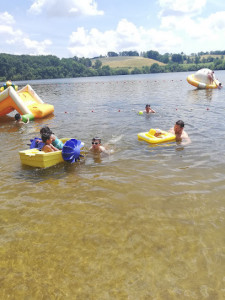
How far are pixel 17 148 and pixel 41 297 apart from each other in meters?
6.48

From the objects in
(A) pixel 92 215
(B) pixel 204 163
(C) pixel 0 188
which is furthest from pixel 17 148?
(B) pixel 204 163

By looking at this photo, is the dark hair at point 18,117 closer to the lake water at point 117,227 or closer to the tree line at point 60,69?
the lake water at point 117,227

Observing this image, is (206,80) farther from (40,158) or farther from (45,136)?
(40,158)

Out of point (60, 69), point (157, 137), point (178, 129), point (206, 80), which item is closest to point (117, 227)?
point (157, 137)

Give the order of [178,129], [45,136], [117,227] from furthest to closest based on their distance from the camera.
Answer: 1. [178,129]
2. [45,136]
3. [117,227]

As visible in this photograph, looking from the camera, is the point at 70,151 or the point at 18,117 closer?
the point at 70,151

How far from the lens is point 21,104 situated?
12438mm

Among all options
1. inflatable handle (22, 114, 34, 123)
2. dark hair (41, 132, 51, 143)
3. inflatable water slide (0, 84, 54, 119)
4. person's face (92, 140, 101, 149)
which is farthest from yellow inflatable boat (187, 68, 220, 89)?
dark hair (41, 132, 51, 143)

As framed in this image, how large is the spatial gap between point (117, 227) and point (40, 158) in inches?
124

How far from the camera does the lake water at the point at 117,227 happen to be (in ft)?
9.12

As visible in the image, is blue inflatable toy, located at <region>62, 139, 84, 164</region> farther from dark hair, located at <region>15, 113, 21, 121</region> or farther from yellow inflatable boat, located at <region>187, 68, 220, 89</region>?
yellow inflatable boat, located at <region>187, 68, 220, 89</region>

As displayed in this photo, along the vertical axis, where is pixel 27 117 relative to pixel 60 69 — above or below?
below

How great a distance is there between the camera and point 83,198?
471 centimetres

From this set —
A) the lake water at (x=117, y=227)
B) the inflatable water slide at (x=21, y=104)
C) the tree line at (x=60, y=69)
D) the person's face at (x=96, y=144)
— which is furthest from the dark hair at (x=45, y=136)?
the tree line at (x=60, y=69)
